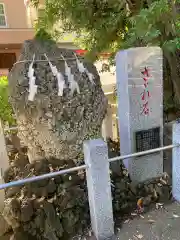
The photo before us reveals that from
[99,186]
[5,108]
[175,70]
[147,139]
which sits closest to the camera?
[99,186]

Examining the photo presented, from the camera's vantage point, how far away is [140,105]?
3326 mm

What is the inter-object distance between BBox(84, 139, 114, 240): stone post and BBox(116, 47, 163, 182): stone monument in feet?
3.33

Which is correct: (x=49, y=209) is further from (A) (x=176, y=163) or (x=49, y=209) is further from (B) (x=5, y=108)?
(B) (x=5, y=108)

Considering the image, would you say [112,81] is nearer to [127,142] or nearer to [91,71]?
[91,71]

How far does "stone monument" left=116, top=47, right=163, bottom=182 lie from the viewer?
10.6ft

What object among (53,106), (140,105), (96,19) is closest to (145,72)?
(140,105)

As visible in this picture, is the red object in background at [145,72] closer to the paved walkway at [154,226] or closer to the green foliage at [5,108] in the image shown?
the paved walkway at [154,226]

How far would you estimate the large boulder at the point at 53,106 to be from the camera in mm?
3500

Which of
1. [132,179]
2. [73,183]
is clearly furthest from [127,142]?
[73,183]

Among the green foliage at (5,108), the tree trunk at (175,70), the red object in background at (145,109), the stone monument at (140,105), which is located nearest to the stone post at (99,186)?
the stone monument at (140,105)

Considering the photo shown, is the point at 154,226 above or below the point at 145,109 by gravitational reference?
below

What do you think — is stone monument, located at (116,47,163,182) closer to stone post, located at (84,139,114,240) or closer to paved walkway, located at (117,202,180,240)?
paved walkway, located at (117,202,180,240)

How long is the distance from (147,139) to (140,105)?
0.54 metres

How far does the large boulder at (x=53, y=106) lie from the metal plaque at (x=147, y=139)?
0.82m
